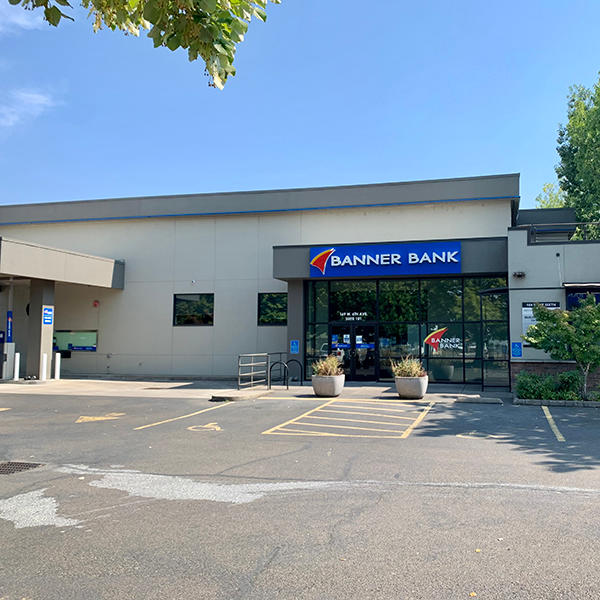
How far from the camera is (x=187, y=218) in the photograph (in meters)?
25.5

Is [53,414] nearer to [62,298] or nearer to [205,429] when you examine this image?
[205,429]

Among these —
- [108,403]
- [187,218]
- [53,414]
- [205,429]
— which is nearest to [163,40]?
[205,429]

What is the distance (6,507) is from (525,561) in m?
5.09

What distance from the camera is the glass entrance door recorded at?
21078 mm

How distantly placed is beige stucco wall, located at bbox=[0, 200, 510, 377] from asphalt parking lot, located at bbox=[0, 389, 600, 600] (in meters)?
12.6

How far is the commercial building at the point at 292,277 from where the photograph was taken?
1952cm

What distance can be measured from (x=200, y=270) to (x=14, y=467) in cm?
1761

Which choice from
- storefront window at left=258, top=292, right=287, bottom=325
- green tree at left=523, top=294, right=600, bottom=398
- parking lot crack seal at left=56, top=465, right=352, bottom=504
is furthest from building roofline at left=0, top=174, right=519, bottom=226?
parking lot crack seal at left=56, top=465, right=352, bottom=504

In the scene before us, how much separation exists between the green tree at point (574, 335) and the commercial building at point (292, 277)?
79.6 inches

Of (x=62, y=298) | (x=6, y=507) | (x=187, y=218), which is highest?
(x=187, y=218)

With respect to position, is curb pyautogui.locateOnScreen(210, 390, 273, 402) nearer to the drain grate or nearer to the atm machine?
the drain grate

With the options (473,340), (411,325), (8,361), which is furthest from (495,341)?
(8,361)

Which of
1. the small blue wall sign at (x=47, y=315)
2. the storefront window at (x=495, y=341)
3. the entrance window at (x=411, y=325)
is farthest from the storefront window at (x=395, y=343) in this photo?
the small blue wall sign at (x=47, y=315)

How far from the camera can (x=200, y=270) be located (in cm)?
2509
